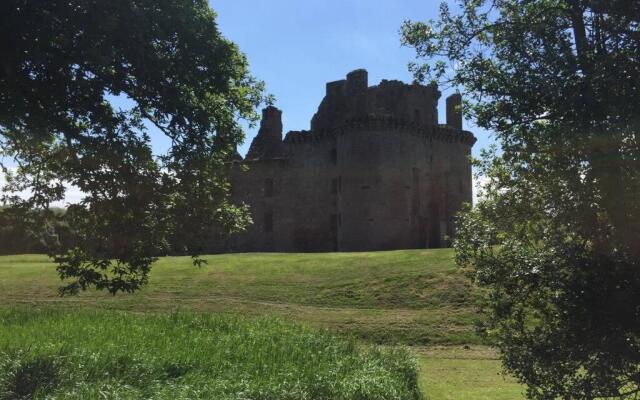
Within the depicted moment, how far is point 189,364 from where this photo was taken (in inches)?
327

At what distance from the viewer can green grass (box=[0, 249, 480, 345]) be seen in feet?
62.4

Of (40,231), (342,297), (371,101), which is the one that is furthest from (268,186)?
(40,231)

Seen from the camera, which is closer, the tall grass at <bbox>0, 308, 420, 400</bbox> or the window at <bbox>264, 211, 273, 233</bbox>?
the tall grass at <bbox>0, 308, 420, 400</bbox>

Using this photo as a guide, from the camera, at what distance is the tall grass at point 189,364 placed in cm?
707

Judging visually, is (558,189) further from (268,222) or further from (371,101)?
(268,222)

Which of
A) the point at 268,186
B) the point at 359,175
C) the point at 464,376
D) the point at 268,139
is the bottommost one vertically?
the point at 464,376

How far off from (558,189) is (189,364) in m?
5.27

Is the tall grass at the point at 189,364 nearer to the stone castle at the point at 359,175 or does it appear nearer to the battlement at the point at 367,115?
the stone castle at the point at 359,175

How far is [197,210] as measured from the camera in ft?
30.7

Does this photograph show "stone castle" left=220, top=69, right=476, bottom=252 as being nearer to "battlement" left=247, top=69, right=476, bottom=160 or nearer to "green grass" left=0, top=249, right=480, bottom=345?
"battlement" left=247, top=69, right=476, bottom=160

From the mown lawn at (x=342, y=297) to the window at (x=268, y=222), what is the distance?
19809 mm

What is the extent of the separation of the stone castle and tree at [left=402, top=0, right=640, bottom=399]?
34826 mm

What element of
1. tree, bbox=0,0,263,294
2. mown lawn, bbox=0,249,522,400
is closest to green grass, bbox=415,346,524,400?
mown lawn, bbox=0,249,522,400

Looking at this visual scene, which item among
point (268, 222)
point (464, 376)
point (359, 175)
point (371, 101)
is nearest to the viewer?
point (464, 376)
